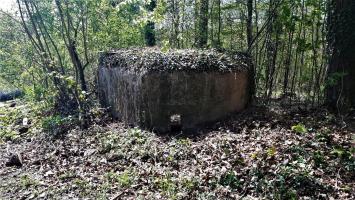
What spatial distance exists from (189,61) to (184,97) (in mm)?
800

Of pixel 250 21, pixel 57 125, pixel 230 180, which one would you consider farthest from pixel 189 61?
pixel 57 125

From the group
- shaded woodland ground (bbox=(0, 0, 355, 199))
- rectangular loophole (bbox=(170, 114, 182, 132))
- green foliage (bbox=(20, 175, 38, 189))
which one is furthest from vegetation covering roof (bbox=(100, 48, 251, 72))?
green foliage (bbox=(20, 175, 38, 189))

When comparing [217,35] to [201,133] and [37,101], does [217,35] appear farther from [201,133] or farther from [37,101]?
[37,101]

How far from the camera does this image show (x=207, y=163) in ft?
17.8

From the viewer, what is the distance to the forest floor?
175 inches

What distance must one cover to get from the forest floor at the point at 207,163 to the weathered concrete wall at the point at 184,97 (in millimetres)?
382

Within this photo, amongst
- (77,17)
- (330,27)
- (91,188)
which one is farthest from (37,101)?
(330,27)

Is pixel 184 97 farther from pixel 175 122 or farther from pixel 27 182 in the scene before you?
pixel 27 182

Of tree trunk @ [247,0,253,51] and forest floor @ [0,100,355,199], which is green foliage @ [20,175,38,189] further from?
tree trunk @ [247,0,253,51]

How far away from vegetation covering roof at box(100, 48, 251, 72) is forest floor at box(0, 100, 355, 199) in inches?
48.3

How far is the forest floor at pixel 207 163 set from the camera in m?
4.45

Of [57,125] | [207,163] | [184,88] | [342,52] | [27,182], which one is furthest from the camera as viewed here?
[57,125]

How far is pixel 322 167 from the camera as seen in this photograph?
4590 millimetres

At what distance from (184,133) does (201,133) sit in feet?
1.39
